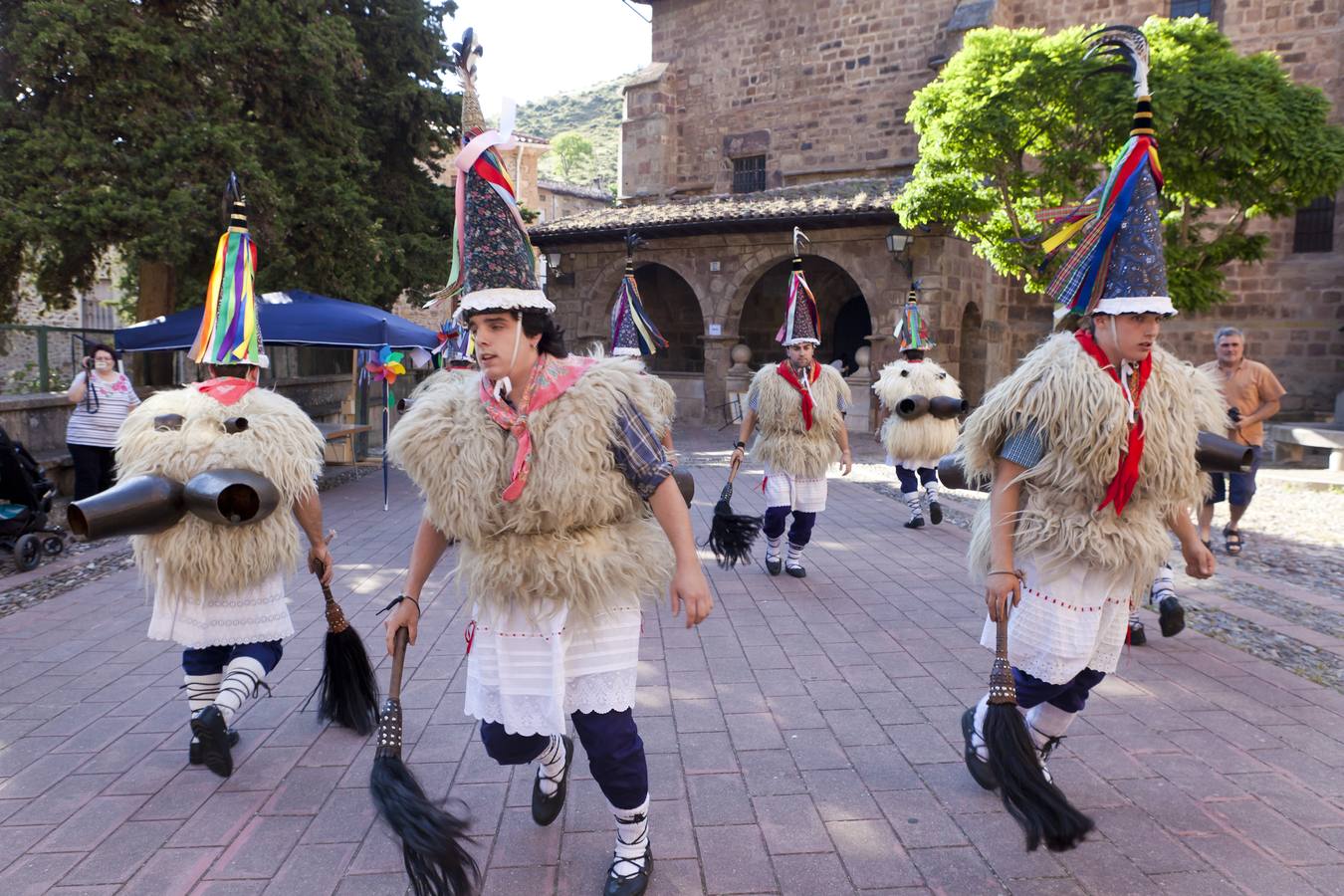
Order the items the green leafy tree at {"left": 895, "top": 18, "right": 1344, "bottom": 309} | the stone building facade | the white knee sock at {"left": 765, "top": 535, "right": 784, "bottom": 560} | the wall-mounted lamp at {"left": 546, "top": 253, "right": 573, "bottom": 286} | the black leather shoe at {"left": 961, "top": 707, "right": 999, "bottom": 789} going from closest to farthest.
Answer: the black leather shoe at {"left": 961, "top": 707, "right": 999, "bottom": 789}
the white knee sock at {"left": 765, "top": 535, "right": 784, "bottom": 560}
the green leafy tree at {"left": 895, "top": 18, "right": 1344, "bottom": 309}
the stone building facade
the wall-mounted lamp at {"left": 546, "top": 253, "right": 573, "bottom": 286}

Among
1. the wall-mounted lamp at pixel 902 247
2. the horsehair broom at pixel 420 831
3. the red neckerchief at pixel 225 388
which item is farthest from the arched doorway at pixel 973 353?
the horsehair broom at pixel 420 831

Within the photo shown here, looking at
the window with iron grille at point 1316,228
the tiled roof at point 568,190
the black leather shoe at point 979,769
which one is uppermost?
the tiled roof at point 568,190

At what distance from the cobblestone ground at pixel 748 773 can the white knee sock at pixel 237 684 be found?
0.29 m

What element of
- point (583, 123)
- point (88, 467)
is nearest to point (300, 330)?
point (88, 467)

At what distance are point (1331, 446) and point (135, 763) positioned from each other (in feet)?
52.1

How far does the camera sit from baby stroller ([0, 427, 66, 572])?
6793 mm

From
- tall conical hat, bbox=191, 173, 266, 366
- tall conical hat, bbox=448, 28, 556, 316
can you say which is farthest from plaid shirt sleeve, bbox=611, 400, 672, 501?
tall conical hat, bbox=191, 173, 266, 366

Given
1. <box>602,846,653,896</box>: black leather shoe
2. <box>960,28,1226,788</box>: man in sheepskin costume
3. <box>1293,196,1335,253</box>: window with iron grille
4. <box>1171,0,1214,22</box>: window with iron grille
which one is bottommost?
<box>602,846,653,896</box>: black leather shoe

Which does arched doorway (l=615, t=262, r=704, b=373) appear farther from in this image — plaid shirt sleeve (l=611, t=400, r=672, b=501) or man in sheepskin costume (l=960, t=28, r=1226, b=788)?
plaid shirt sleeve (l=611, t=400, r=672, b=501)

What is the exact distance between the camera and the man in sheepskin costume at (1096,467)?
9.30 feet

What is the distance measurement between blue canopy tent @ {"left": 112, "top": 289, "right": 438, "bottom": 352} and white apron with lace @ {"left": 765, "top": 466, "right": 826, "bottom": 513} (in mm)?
5920

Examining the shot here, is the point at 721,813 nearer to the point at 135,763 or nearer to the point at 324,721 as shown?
the point at 324,721

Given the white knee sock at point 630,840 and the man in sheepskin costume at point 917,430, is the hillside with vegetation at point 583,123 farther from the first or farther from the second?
the white knee sock at point 630,840

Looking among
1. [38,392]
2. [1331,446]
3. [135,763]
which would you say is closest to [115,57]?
[38,392]
